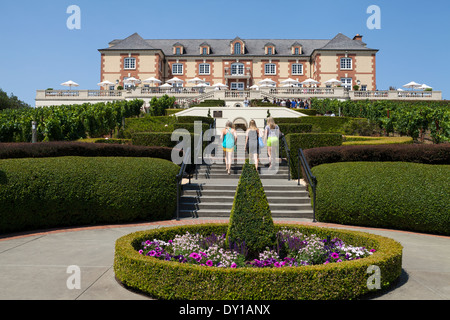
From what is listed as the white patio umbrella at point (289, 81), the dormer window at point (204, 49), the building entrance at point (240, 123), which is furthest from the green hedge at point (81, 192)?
the dormer window at point (204, 49)

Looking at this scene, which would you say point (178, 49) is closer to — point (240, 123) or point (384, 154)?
point (240, 123)

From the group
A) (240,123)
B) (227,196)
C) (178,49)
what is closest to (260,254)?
(227,196)

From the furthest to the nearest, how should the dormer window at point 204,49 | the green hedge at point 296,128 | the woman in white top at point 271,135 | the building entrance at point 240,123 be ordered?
1. the dormer window at point 204,49
2. the building entrance at point 240,123
3. the green hedge at point 296,128
4. the woman in white top at point 271,135

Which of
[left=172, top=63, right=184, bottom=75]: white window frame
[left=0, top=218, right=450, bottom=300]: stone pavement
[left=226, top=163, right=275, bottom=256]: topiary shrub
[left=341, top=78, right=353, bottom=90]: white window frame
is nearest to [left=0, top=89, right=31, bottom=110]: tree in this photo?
[left=172, top=63, right=184, bottom=75]: white window frame

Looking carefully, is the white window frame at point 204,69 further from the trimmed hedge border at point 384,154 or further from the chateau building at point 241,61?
the trimmed hedge border at point 384,154

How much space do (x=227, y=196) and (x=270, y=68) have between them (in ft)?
160

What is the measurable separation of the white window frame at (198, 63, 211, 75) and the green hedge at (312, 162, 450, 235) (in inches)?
1934

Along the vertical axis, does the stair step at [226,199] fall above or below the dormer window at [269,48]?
below

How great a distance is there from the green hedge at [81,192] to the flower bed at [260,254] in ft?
10.4

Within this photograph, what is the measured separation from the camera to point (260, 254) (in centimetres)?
509

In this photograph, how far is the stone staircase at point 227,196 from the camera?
10.2 m

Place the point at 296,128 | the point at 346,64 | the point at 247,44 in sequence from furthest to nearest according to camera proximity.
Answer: the point at 247,44 → the point at 346,64 → the point at 296,128

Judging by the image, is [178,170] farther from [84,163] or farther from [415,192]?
[415,192]

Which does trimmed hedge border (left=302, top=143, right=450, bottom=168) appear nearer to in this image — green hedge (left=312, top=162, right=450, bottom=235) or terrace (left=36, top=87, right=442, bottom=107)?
green hedge (left=312, top=162, right=450, bottom=235)
